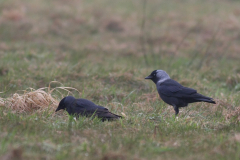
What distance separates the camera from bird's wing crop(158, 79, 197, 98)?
5.29 m

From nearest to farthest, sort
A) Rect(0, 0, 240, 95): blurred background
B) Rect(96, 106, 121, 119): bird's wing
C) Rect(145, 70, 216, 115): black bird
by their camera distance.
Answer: Rect(96, 106, 121, 119): bird's wing
Rect(145, 70, 216, 115): black bird
Rect(0, 0, 240, 95): blurred background

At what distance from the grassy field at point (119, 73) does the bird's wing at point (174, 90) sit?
325 millimetres

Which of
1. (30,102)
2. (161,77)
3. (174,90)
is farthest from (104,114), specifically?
(161,77)

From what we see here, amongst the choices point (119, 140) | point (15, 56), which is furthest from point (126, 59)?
point (119, 140)

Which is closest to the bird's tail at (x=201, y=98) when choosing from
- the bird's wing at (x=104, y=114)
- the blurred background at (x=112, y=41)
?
the bird's wing at (x=104, y=114)

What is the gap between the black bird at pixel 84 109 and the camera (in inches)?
186

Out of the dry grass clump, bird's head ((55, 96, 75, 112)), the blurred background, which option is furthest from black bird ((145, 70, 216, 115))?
the blurred background

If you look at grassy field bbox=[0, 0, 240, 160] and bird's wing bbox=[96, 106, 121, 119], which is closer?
grassy field bbox=[0, 0, 240, 160]

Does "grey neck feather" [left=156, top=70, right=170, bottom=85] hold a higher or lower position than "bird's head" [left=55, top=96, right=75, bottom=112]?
higher

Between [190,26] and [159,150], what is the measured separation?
34.4 feet

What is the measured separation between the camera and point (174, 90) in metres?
5.40

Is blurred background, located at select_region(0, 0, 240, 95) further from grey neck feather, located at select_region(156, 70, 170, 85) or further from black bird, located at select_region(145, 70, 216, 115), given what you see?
black bird, located at select_region(145, 70, 216, 115)

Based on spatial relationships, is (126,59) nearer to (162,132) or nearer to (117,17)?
(117,17)

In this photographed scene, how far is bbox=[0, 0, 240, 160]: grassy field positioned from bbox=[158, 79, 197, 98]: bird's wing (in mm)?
325
